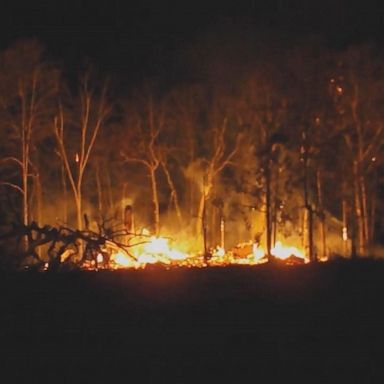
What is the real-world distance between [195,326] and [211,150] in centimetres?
2137

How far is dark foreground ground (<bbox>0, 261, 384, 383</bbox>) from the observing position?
597 centimetres

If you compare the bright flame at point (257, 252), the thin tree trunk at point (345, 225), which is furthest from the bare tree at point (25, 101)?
the thin tree trunk at point (345, 225)

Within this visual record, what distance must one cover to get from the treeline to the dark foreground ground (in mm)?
12204

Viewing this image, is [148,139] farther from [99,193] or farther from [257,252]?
[257,252]

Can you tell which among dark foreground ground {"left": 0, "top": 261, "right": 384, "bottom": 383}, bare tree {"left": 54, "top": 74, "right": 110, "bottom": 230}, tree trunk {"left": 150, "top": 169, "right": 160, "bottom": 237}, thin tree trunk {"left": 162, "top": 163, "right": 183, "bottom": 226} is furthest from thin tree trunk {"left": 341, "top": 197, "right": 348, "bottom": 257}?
dark foreground ground {"left": 0, "top": 261, "right": 384, "bottom": 383}

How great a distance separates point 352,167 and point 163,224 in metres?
7.46

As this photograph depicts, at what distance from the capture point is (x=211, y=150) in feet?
92.7

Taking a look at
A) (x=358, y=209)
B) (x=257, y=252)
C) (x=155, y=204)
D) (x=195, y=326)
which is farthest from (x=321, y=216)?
(x=195, y=326)

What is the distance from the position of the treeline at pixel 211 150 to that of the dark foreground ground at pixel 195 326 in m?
12.2

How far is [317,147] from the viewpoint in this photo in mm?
23172

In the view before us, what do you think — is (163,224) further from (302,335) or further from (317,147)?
(302,335)

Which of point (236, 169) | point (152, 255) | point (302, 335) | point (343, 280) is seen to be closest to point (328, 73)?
point (236, 169)

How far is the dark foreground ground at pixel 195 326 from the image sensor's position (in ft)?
19.6

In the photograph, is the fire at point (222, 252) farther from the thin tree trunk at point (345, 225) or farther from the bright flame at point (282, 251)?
the thin tree trunk at point (345, 225)
